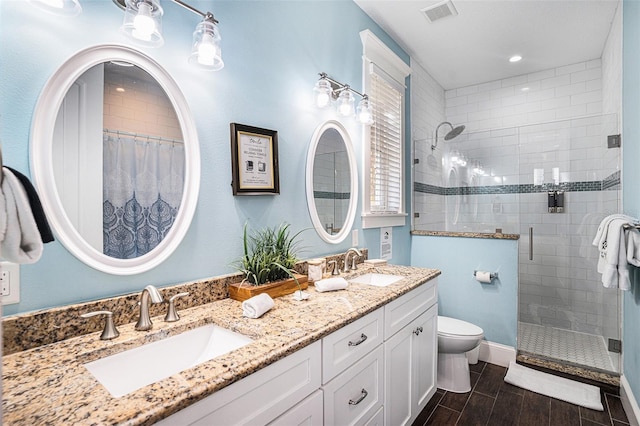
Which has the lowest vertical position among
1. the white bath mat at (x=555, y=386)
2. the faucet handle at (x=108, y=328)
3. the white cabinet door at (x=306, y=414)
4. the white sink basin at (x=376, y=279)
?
the white bath mat at (x=555, y=386)

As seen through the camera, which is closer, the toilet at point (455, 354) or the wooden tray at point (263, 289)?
the wooden tray at point (263, 289)

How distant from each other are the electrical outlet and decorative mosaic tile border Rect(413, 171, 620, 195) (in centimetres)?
288

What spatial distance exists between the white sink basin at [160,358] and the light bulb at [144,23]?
1008 millimetres

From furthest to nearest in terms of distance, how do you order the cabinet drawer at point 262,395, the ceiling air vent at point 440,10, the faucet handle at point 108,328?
the ceiling air vent at point 440,10, the faucet handle at point 108,328, the cabinet drawer at point 262,395

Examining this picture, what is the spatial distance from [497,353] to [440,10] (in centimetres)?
267

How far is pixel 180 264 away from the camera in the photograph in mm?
1321

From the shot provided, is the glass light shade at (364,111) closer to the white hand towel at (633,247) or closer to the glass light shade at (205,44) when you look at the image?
the glass light shade at (205,44)

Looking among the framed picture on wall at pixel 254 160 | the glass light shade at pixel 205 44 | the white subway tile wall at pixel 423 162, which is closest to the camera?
the glass light shade at pixel 205 44

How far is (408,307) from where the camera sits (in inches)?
68.0

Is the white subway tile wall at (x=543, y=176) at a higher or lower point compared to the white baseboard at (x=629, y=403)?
higher

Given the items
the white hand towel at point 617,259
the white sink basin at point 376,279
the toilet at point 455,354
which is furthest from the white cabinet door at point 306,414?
the white hand towel at point 617,259

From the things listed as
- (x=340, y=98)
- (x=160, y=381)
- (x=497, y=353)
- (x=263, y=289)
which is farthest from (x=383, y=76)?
(x=160, y=381)

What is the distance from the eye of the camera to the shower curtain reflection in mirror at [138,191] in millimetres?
1137

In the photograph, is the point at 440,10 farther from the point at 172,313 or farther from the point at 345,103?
the point at 172,313
